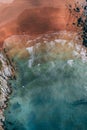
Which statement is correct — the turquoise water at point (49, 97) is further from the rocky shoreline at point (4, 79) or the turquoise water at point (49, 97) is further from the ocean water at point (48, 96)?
the rocky shoreline at point (4, 79)

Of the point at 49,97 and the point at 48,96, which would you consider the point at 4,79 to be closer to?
the point at 48,96

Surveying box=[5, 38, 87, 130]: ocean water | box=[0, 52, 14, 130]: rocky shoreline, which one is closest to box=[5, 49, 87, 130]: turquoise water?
box=[5, 38, 87, 130]: ocean water

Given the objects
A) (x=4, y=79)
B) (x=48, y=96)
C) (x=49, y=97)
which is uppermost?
(x=4, y=79)

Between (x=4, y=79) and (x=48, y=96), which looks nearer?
(x=48, y=96)

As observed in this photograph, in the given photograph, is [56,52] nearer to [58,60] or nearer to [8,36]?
[58,60]

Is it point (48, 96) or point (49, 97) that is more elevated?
point (48, 96)

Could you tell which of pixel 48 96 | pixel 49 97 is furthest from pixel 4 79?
pixel 49 97

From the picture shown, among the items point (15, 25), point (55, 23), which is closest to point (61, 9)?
point (55, 23)
